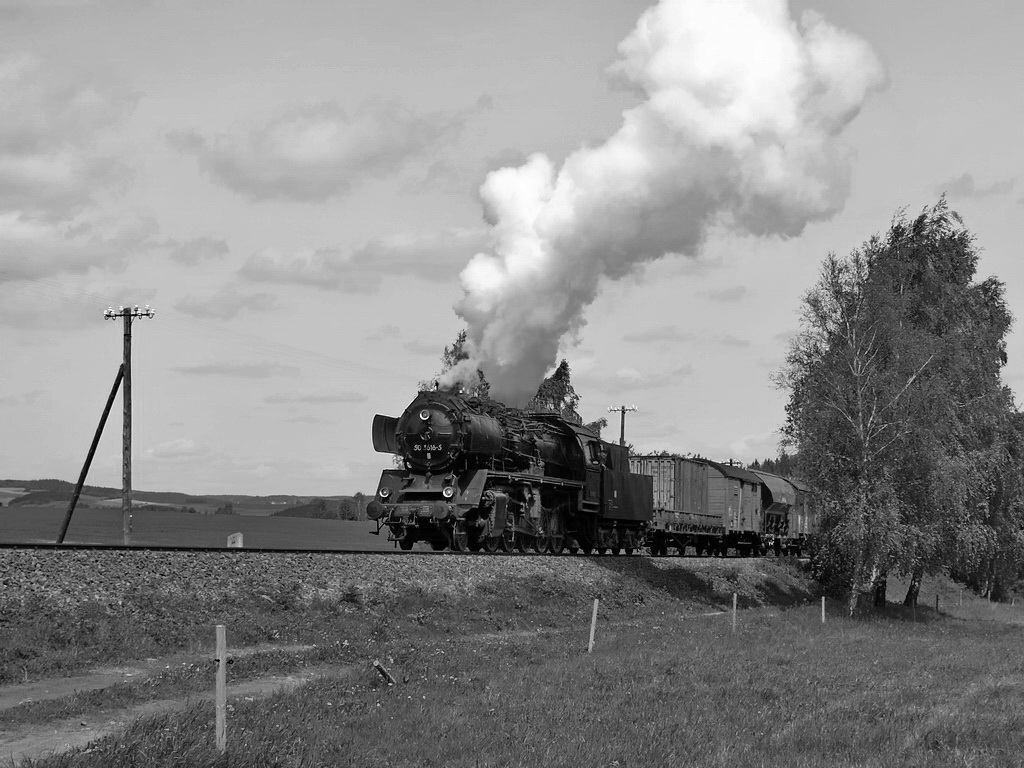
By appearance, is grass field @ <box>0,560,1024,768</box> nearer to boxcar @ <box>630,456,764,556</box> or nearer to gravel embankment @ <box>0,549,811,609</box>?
gravel embankment @ <box>0,549,811,609</box>

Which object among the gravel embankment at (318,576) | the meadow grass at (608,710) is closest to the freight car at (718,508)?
the gravel embankment at (318,576)

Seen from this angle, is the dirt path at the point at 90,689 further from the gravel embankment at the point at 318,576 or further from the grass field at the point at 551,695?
the gravel embankment at the point at 318,576

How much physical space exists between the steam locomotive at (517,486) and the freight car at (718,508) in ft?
0.32

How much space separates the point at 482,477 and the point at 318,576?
24.0 ft

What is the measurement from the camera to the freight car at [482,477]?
2981cm

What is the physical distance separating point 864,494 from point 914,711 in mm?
18095

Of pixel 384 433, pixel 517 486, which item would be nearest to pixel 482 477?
pixel 517 486

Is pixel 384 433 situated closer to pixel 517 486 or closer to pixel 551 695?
pixel 517 486

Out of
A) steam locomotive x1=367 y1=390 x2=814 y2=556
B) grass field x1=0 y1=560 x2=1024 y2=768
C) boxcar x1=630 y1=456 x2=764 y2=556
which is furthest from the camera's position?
boxcar x1=630 y1=456 x2=764 y2=556

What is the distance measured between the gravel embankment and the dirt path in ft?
7.80

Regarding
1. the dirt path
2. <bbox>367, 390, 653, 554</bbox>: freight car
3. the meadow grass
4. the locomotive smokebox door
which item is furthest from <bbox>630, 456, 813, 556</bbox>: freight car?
the dirt path

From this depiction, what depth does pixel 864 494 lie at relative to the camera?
111 ft

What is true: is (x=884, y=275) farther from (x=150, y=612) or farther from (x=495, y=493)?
(x=150, y=612)

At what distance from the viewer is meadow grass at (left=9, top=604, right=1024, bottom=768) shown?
12273 millimetres
